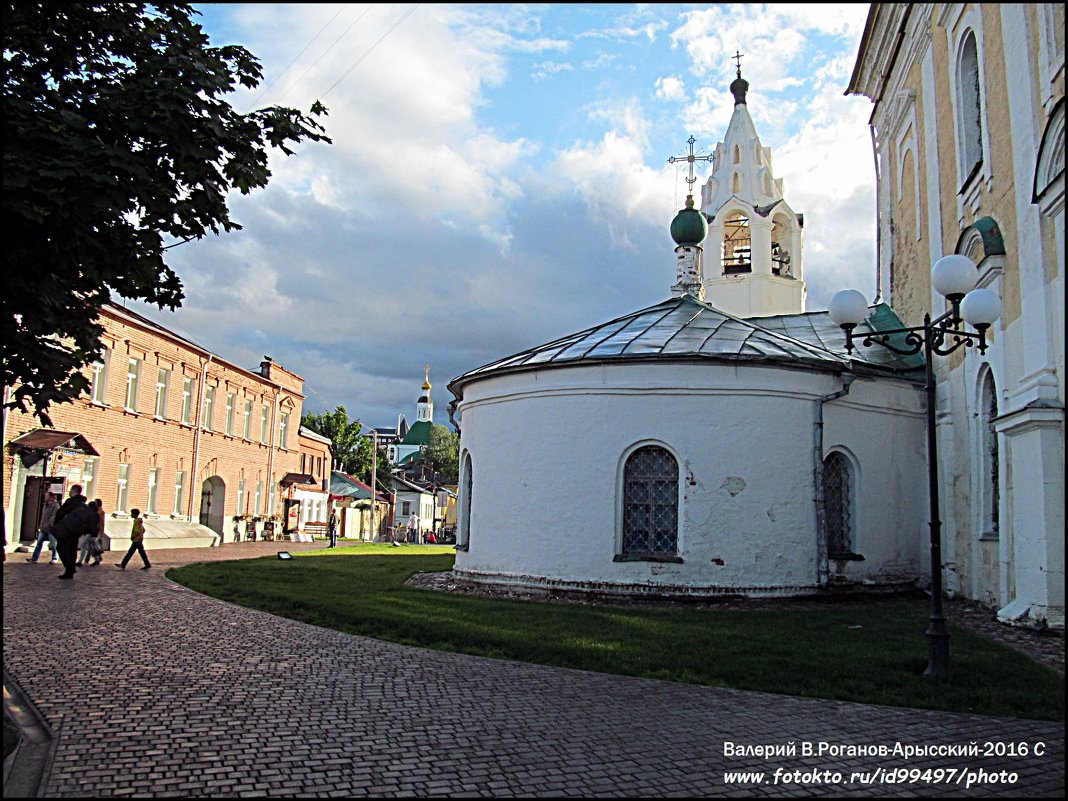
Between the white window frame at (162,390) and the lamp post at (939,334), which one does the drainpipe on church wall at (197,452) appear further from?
the lamp post at (939,334)

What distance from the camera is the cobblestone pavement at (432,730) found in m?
5.12

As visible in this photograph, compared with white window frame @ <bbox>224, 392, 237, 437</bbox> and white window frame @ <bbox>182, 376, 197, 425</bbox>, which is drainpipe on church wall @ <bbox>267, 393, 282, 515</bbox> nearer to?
white window frame @ <bbox>224, 392, 237, 437</bbox>

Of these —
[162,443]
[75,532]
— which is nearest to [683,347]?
[75,532]

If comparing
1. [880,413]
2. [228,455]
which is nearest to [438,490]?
[228,455]

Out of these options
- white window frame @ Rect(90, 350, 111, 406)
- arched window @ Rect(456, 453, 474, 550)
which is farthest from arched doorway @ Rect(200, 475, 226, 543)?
arched window @ Rect(456, 453, 474, 550)

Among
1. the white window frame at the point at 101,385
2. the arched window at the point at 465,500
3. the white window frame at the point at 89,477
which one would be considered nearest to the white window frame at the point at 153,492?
the white window frame at the point at 89,477

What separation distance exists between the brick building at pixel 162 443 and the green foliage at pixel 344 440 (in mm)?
32428

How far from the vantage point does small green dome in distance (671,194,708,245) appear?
19547 mm

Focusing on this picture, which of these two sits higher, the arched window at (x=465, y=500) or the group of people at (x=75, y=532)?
the arched window at (x=465, y=500)

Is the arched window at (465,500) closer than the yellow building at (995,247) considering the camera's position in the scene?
No

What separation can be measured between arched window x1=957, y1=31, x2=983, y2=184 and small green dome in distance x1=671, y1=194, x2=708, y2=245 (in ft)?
20.1

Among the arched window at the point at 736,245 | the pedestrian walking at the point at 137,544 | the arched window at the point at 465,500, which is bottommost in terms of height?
the pedestrian walking at the point at 137,544

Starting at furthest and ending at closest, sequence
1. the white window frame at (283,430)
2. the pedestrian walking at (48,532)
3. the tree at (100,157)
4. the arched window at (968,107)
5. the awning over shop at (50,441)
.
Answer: the white window frame at (283,430), the awning over shop at (50,441), the pedestrian walking at (48,532), the arched window at (968,107), the tree at (100,157)

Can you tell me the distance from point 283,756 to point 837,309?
24.2ft
